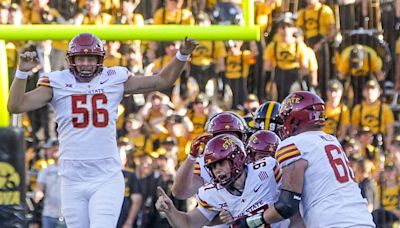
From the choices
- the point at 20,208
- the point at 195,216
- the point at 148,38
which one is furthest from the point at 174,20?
the point at 195,216

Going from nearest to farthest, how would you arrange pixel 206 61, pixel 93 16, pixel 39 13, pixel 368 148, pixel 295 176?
pixel 295 176, pixel 368 148, pixel 93 16, pixel 39 13, pixel 206 61

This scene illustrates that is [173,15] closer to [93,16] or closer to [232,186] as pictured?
[93,16]

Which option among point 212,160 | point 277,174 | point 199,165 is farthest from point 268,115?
point 212,160

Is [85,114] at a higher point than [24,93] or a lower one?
lower

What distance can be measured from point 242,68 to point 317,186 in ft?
22.9

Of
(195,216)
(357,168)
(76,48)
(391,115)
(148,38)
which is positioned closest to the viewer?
(195,216)

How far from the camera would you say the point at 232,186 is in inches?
249

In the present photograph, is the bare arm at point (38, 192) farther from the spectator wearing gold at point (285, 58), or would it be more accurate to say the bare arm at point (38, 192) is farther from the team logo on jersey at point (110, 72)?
the team logo on jersey at point (110, 72)

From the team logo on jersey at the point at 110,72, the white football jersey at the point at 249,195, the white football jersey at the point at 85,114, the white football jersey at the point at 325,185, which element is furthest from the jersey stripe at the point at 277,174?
the team logo on jersey at the point at 110,72

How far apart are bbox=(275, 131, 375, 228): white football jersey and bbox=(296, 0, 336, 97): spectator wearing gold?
6.81 m

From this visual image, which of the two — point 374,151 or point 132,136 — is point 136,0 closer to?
point 132,136

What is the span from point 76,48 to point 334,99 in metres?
5.76

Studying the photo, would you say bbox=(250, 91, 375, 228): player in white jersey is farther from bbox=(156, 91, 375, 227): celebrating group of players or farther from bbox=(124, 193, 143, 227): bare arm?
bbox=(124, 193, 143, 227): bare arm

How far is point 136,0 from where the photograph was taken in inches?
513
